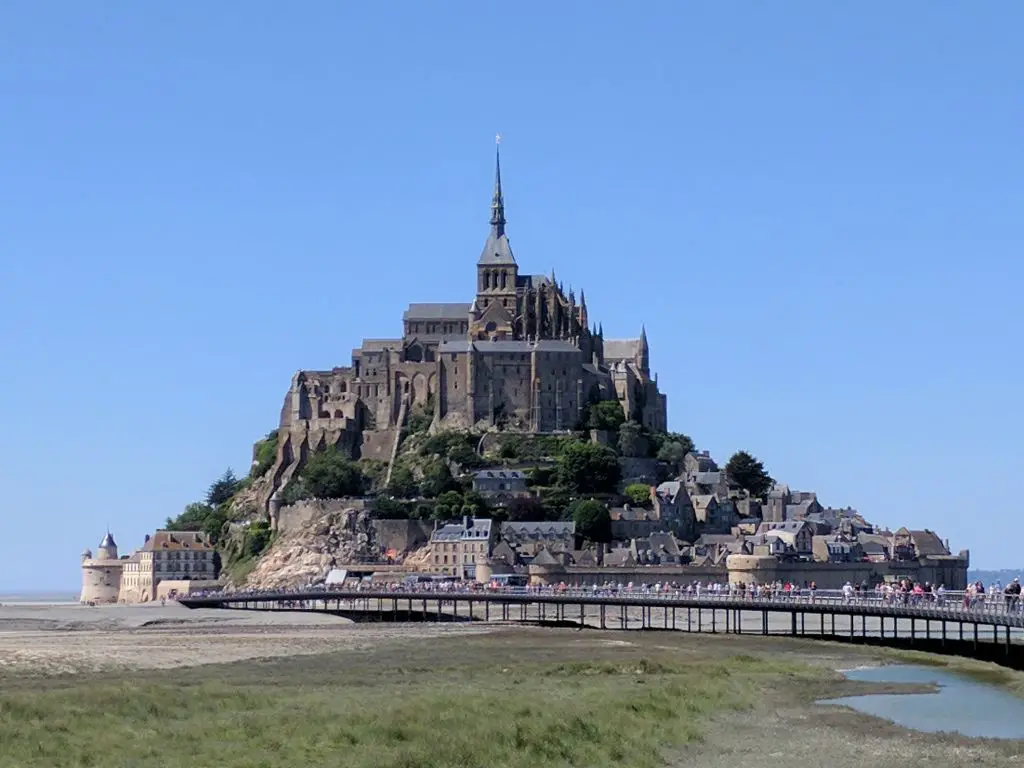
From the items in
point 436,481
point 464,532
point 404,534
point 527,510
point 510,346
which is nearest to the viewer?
point 464,532

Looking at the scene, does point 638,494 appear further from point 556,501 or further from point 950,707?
point 950,707

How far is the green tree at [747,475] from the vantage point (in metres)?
162

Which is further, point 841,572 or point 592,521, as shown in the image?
point 592,521

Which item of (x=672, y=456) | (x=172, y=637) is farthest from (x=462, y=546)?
(x=172, y=637)

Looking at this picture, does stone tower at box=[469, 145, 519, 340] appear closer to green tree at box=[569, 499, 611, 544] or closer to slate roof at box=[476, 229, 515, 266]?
slate roof at box=[476, 229, 515, 266]

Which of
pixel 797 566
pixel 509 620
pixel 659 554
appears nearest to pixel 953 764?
pixel 509 620

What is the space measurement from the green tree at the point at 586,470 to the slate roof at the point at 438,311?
91.5ft

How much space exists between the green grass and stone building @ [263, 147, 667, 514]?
10264 cm

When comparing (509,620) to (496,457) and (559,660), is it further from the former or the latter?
Result: (496,457)

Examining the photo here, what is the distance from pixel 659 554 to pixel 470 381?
1134 inches

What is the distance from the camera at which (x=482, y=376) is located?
15788 cm

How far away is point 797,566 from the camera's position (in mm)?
126375

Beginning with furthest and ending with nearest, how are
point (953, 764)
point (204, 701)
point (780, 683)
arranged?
point (780, 683) → point (204, 701) → point (953, 764)

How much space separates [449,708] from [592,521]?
9782cm
